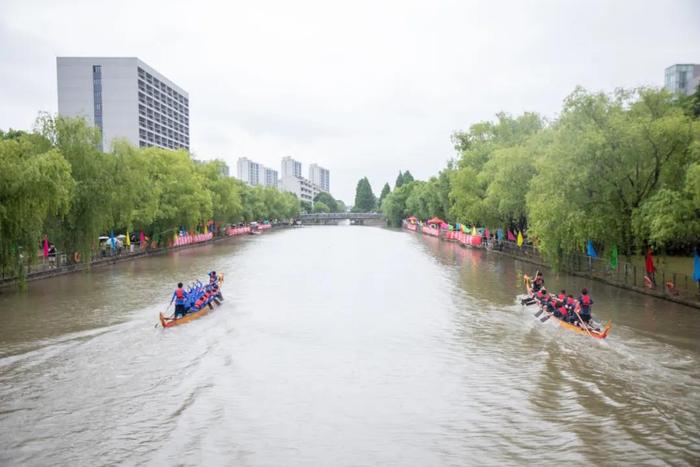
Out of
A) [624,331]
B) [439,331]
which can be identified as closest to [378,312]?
[439,331]

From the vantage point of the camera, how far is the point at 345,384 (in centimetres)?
1413

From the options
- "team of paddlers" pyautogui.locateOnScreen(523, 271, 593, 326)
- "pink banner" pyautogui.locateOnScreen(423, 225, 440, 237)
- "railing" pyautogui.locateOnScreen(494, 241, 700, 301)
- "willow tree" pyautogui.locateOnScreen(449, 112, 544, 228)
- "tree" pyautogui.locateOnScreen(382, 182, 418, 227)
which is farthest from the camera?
"tree" pyautogui.locateOnScreen(382, 182, 418, 227)

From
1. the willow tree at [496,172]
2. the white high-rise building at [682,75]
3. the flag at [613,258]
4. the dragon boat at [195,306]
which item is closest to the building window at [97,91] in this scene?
the willow tree at [496,172]

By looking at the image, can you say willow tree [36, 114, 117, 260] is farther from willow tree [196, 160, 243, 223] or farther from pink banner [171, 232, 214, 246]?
willow tree [196, 160, 243, 223]

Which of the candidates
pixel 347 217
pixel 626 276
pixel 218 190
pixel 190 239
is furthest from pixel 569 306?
pixel 347 217

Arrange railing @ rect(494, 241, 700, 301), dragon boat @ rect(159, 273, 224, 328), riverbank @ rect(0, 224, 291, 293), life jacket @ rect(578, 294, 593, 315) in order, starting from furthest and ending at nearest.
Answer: riverbank @ rect(0, 224, 291, 293)
railing @ rect(494, 241, 700, 301)
dragon boat @ rect(159, 273, 224, 328)
life jacket @ rect(578, 294, 593, 315)

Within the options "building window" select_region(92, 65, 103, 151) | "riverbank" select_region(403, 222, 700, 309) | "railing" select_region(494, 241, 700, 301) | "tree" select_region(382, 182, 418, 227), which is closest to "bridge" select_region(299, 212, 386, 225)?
"tree" select_region(382, 182, 418, 227)

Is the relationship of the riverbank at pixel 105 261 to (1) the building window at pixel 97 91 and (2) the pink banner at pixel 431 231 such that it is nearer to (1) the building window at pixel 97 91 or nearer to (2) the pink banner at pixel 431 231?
(2) the pink banner at pixel 431 231

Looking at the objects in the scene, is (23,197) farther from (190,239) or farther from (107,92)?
(107,92)

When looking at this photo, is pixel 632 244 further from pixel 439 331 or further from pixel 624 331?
pixel 439 331

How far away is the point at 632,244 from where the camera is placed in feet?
87.3

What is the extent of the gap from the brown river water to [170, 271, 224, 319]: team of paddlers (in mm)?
657

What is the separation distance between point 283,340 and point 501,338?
7.06 metres

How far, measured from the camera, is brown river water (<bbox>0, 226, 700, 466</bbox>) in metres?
10.6
